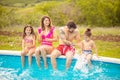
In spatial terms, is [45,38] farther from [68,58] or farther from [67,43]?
[68,58]

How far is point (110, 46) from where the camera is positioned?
570 centimetres

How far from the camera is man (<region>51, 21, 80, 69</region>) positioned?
4.17 m

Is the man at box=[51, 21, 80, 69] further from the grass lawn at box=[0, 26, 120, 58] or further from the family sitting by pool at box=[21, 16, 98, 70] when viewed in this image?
the grass lawn at box=[0, 26, 120, 58]

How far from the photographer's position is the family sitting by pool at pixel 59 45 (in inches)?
165

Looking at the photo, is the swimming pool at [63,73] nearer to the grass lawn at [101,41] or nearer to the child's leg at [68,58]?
the child's leg at [68,58]

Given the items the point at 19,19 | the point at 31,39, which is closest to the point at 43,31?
the point at 31,39

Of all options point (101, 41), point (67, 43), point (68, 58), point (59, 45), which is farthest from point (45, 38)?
point (101, 41)

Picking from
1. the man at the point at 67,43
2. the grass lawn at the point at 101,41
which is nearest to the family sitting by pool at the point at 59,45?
the man at the point at 67,43

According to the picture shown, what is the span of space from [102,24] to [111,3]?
0.37 m

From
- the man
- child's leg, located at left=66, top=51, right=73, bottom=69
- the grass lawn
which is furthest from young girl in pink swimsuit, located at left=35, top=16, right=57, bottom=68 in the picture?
the grass lawn

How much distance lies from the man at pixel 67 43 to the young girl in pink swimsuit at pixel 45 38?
100 mm

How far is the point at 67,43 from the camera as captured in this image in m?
4.26

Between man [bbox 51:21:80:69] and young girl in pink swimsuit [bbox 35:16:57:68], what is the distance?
100 millimetres

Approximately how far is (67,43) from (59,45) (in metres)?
0.12
